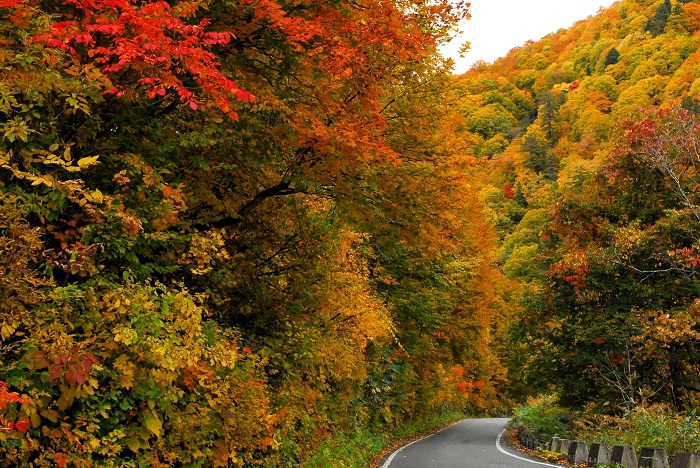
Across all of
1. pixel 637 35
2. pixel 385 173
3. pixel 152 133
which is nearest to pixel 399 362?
pixel 385 173

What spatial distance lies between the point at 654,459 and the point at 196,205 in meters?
8.48

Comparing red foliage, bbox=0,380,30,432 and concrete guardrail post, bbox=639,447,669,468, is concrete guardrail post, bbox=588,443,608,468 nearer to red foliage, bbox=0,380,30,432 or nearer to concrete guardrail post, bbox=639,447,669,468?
concrete guardrail post, bbox=639,447,669,468

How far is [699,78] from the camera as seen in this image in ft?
233

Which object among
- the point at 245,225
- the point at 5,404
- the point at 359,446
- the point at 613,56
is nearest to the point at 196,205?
the point at 245,225

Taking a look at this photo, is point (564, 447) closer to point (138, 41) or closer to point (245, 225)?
point (245, 225)

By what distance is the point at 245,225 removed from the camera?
31.8 feet

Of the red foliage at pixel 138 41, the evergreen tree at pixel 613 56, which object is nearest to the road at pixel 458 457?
the red foliage at pixel 138 41

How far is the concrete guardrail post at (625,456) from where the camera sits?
35.6 feet

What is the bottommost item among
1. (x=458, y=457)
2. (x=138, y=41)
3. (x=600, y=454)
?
(x=458, y=457)

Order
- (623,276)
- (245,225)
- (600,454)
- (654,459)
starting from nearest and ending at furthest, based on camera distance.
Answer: (245,225), (654,459), (600,454), (623,276)

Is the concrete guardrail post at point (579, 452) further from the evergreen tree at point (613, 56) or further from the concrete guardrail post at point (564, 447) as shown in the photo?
the evergreen tree at point (613, 56)

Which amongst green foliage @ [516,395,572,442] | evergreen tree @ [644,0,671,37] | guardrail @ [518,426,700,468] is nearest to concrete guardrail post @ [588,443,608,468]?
guardrail @ [518,426,700,468]

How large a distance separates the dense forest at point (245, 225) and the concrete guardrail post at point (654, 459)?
4317mm

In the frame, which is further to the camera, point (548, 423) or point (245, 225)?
point (548, 423)
